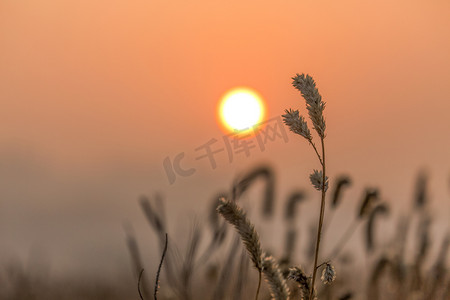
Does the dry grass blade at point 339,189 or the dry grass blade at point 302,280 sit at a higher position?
the dry grass blade at point 339,189

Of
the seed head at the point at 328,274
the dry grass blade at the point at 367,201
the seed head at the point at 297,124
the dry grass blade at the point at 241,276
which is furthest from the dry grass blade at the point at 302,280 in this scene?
the dry grass blade at the point at 241,276

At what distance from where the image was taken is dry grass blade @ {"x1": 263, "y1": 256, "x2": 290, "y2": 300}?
1.48 metres

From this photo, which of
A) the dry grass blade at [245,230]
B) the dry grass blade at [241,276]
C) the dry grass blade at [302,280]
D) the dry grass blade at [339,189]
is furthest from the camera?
the dry grass blade at [241,276]

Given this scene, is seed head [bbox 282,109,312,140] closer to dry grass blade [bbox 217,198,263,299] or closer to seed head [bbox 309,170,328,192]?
seed head [bbox 309,170,328,192]

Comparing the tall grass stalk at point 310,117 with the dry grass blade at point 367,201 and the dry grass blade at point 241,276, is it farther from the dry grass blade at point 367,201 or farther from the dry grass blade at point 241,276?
the dry grass blade at point 241,276

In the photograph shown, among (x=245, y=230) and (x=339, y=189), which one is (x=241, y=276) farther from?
(x=245, y=230)

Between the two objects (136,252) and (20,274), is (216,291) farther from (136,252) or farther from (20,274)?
(20,274)

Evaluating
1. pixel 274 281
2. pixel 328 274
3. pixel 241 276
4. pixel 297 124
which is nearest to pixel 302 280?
pixel 328 274

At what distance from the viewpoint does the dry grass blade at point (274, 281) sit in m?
1.48

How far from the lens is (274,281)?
1.49 meters

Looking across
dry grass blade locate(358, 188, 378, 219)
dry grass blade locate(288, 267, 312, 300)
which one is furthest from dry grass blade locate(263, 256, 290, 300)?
dry grass blade locate(358, 188, 378, 219)

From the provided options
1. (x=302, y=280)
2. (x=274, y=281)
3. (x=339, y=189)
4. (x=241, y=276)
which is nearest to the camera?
(x=274, y=281)

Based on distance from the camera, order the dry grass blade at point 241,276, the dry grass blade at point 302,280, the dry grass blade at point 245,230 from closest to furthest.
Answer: the dry grass blade at point 245,230 → the dry grass blade at point 302,280 → the dry grass blade at point 241,276

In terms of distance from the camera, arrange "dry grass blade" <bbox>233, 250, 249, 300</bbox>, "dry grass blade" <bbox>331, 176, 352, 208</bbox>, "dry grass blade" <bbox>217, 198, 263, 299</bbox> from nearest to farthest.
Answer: "dry grass blade" <bbox>217, 198, 263, 299</bbox> → "dry grass blade" <bbox>331, 176, 352, 208</bbox> → "dry grass blade" <bbox>233, 250, 249, 300</bbox>
